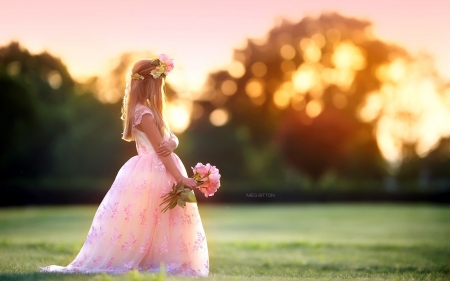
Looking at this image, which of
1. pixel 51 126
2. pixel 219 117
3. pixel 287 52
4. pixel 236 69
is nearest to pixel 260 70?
pixel 236 69

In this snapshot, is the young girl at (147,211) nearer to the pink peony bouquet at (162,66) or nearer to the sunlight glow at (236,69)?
the pink peony bouquet at (162,66)

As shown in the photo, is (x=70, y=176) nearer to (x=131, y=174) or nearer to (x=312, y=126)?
(x=312, y=126)

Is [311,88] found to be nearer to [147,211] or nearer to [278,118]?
[278,118]

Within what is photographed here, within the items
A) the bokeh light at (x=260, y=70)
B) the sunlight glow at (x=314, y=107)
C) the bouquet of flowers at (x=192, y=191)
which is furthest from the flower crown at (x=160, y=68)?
the bokeh light at (x=260, y=70)

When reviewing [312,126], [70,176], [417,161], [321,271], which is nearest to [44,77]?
[70,176]

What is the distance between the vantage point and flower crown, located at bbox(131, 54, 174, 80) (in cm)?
628

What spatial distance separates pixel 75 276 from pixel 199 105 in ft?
110

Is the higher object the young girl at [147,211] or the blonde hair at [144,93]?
the blonde hair at [144,93]

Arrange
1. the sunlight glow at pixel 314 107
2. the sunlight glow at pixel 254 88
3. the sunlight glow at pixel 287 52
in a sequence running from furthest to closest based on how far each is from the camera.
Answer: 1. the sunlight glow at pixel 287 52
2. the sunlight glow at pixel 254 88
3. the sunlight glow at pixel 314 107

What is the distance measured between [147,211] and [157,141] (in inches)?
26.3

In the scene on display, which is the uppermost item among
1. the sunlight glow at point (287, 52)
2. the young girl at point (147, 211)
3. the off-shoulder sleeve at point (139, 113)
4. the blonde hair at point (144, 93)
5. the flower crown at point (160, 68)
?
the sunlight glow at point (287, 52)

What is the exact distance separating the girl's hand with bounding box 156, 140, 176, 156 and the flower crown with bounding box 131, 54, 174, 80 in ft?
2.13

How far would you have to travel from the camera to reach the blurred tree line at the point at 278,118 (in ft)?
115

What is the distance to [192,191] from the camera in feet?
19.9
